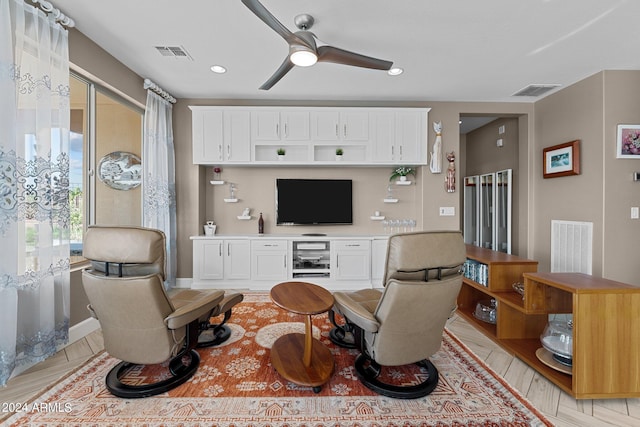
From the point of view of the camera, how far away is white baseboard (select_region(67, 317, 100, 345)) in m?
2.37

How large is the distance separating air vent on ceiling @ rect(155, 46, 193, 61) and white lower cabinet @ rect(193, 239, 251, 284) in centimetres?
228

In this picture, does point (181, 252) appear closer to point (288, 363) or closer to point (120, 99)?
point (120, 99)

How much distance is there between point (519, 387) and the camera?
1.83 meters

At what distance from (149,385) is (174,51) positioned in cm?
295

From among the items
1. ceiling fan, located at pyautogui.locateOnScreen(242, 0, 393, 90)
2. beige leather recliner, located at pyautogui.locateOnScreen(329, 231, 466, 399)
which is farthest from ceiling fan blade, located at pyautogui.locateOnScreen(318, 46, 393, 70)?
beige leather recliner, located at pyautogui.locateOnScreen(329, 231, 466, 399)

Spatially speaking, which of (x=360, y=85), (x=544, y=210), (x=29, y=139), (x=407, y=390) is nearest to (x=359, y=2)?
(x=360, y=85)

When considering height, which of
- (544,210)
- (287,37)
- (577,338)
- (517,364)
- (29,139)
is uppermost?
(287,37)

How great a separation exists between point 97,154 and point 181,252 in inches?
67.8

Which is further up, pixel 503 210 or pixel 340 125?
pixel 340 125

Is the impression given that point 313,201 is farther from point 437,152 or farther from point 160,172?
point 160,172

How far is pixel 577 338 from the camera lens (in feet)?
5.35

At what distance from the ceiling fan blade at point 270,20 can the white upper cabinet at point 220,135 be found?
7.13 feet

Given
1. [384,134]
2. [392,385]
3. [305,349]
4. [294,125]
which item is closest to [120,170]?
[294,125]

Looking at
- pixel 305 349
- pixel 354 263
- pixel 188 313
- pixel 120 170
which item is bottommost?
pixel 305 349
